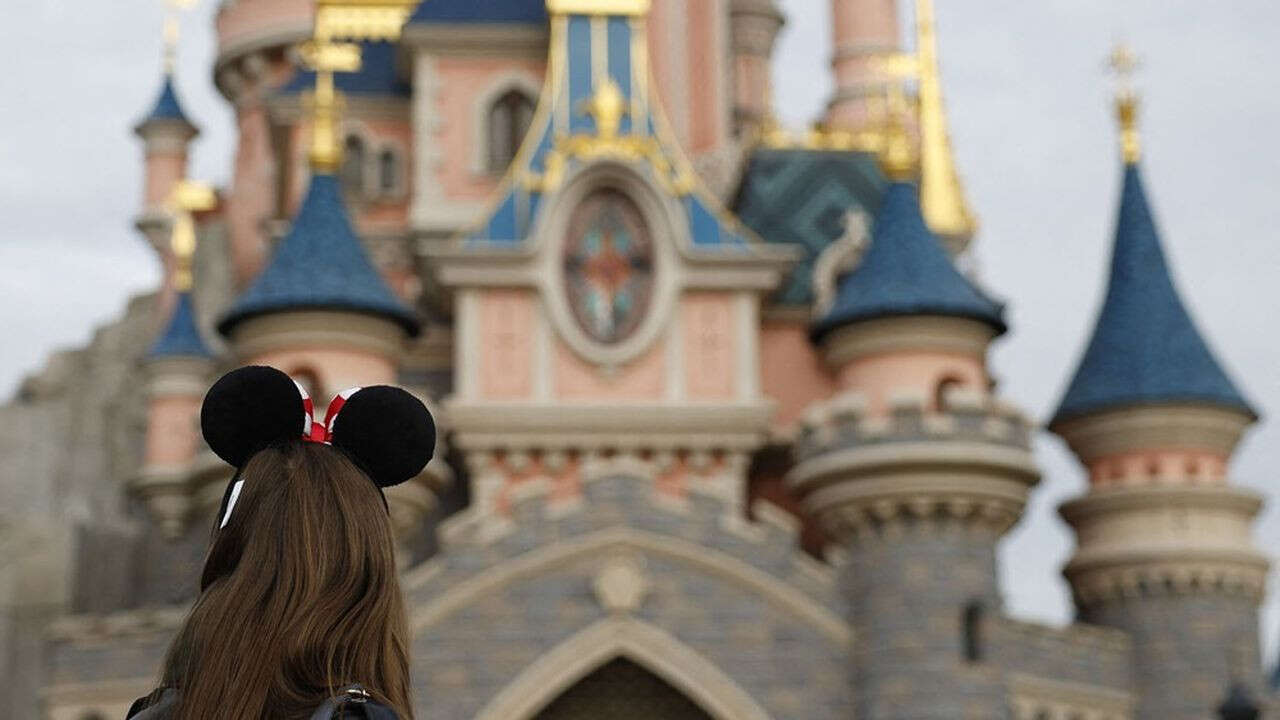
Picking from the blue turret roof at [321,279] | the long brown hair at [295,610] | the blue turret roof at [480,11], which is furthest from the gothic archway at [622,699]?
the long brown hair at [295,610]

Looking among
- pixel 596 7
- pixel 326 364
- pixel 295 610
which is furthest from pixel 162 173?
pixel 295 610

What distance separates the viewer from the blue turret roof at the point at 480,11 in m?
19.4

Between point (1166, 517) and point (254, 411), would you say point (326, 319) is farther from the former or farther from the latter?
point (254, 411)

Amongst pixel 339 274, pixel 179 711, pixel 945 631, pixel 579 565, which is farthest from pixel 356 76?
pixel 179 711

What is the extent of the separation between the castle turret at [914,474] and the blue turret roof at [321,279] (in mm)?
3035

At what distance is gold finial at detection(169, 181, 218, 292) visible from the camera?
21781 mm

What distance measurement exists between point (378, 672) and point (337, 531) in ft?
0.44

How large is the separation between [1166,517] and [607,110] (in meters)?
4.95

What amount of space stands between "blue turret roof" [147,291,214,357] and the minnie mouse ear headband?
18.7 m

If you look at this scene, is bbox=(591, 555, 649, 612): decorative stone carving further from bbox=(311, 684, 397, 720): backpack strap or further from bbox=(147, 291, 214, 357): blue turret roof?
bbox=(311, 684, 397, 720): backpack strap

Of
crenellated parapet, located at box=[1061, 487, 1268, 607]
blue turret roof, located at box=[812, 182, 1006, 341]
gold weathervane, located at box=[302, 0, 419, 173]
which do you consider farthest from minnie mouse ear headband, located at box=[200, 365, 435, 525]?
gold weathervane, located at box=[302, 0, 419, 173]

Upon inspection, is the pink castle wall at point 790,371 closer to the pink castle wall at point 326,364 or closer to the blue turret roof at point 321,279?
the blue turret roof at point 321,279

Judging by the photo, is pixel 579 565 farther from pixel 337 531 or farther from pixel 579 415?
pixel 337 531

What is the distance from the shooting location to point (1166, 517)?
1752cm
